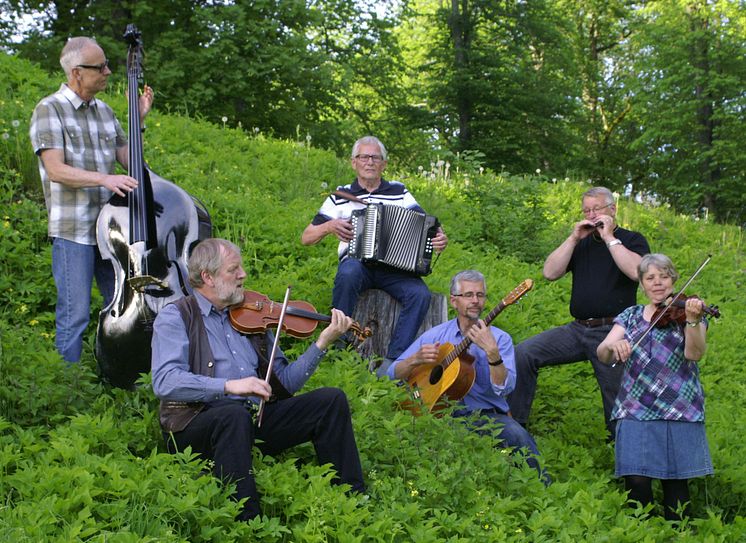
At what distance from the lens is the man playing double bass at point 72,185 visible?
5129 millimetres

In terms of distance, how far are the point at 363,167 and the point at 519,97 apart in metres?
15.0

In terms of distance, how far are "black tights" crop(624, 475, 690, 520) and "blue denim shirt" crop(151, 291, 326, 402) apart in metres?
2.05

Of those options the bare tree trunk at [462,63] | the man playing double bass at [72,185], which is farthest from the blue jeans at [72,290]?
the bare tree trunk at [462,63]

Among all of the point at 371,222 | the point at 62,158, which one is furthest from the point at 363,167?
the point at 62,158

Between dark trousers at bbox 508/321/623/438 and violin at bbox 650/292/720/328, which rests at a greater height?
violin at bbox 650/292/720/328

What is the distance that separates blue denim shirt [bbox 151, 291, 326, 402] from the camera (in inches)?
157

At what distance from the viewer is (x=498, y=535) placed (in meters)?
4.00

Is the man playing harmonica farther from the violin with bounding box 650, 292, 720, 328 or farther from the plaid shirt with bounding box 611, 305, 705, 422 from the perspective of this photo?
the violin with bounding box 650, 292, 720, 328

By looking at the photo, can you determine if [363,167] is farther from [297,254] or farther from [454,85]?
[454,85]

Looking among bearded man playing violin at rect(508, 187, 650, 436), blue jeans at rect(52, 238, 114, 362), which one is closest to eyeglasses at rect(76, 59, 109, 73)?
blue jeans at rect(52, 238, 114, 362)

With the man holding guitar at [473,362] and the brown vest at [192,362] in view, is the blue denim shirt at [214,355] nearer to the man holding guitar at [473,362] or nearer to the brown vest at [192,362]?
the brown vest at [192,362]

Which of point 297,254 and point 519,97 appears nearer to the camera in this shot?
point 297,254

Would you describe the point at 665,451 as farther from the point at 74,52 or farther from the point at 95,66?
the point at 74,52

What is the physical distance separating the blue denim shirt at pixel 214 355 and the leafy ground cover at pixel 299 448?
12.3 inches
